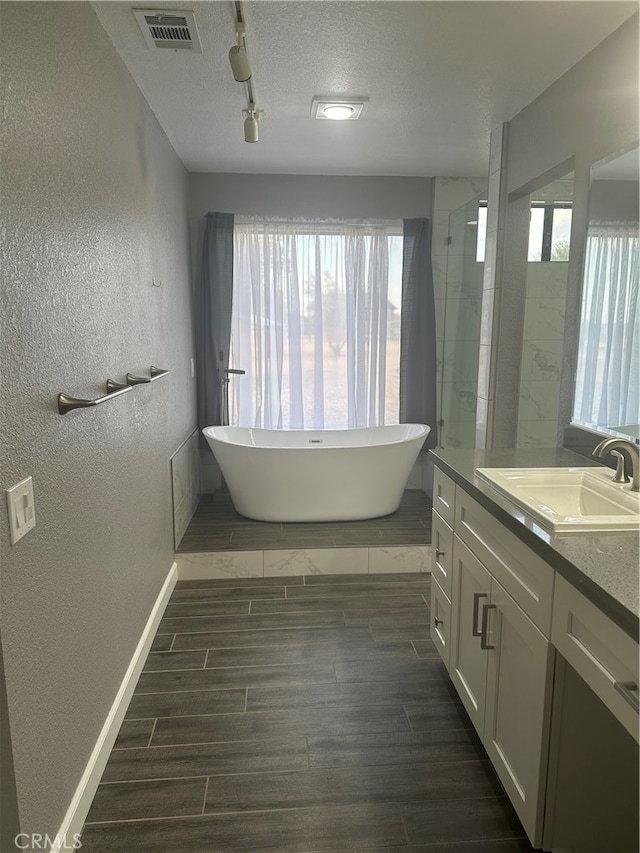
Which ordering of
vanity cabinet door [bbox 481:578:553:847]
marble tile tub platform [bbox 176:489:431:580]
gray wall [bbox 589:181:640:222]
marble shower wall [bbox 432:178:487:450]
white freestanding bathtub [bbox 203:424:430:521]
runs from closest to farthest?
vanity cabinet door [bbox 481:578:553:847] < gray wall [bbox 589:181:640:222] < marble tile tub platform [bbox 176:489:431:580] < white freestanding bathtub [bbox 203:424:430:521] < marble shower wall [bbox 432:178:487:450]

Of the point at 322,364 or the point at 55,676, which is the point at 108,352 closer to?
the point at 55,676

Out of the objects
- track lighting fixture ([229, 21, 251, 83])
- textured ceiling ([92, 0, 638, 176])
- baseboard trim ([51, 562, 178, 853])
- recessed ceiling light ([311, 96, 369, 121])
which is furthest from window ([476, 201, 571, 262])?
baseboard trim ([51, 562, 178, 853])

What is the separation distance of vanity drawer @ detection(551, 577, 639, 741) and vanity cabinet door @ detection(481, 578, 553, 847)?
0.38 feet

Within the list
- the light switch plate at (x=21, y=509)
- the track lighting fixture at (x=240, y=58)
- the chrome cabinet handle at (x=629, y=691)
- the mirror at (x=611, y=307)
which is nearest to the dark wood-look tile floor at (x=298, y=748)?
the chrome cabinet handle at (x=629, y=691)

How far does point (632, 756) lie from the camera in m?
1.43

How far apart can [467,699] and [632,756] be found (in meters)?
0.62

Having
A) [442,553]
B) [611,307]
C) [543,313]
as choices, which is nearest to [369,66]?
[611,307]

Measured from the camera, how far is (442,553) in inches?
90.1

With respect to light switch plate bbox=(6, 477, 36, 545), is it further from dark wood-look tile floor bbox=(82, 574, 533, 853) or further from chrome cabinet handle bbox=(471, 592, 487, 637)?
chrome cabinet handle bbox=(471, 592, 487, 637)

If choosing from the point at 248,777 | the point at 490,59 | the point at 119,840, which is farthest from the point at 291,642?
the point at 490,59

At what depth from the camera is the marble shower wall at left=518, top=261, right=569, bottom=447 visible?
3.07 m

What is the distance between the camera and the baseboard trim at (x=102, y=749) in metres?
1.59

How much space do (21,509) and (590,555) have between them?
1.27 metres

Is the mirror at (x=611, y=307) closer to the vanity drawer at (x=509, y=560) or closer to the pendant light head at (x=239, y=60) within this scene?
the vanity drawer at (x=509, y=560)
